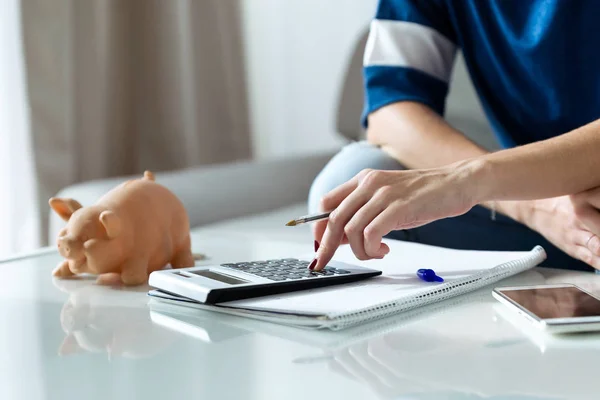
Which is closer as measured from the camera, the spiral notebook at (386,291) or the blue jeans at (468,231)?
the spiral notebook at (386,291)

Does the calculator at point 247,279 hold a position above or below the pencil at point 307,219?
below

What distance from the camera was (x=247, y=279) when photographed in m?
0.69

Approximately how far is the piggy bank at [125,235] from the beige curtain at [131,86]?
0.96 metres

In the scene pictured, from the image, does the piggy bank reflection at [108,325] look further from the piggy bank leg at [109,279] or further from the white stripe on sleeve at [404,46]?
the white stripe on sleeve at [404,46]

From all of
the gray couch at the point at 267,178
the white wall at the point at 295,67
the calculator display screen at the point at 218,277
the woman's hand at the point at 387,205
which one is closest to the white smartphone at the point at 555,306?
the woman's hand at the point at 387,205

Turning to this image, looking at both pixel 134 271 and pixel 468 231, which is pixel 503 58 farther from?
pixel 134 271

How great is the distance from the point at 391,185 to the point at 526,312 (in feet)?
0.60

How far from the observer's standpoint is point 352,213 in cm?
73

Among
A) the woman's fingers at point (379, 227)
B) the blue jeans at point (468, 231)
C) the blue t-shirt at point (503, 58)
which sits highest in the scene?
the blue t-shirt at point (503, 58)

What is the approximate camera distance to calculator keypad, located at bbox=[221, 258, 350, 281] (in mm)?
712

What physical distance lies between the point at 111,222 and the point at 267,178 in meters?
0.92

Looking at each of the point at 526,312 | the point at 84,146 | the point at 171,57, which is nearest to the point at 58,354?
the point at 526,312

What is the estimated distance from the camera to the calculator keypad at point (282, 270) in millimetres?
712

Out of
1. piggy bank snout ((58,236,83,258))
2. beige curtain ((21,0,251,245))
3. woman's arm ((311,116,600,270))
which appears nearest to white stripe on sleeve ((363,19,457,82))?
woman's arm ((311,116,600,270))
